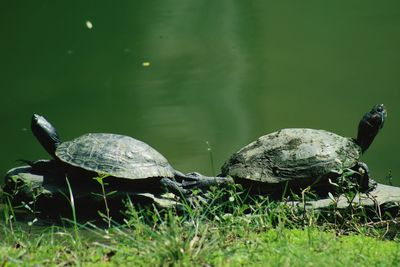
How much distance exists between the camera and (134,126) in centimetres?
828

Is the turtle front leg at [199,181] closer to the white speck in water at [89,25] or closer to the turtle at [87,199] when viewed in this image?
the turtle at [87,199]

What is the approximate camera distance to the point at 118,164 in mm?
5051

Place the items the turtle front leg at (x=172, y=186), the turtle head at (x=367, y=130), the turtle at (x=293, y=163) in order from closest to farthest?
the turtle at (x=293, y=163)
the turtle front leg at (x=172, y=186)
the turtle head at (x=367, y=130)

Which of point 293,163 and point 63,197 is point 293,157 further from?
point 63,197

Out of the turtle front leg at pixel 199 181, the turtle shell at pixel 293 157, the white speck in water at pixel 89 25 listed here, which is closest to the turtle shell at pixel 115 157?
the turtle front leg at pixel 199 181

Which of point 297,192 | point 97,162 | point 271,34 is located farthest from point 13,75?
point 297,192

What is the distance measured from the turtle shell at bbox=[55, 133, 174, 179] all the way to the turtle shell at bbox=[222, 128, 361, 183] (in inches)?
23.8

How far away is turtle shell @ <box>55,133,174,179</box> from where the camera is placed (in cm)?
502

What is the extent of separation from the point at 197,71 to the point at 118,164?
19.5ft

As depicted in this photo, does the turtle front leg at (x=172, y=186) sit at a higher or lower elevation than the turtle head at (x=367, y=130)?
lower

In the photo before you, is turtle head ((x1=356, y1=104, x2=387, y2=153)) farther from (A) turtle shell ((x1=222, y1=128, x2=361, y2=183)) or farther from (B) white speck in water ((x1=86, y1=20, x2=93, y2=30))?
(B) white speck in water ((x1=86, y1=20, x2=93, y2=30))

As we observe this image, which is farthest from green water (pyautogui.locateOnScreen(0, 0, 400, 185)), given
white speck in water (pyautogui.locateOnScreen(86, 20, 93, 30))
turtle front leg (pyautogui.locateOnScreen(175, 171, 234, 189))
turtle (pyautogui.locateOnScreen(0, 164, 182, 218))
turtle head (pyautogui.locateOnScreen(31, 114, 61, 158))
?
turtle (pyautogui.locateOnScreen(0, 164, 182, 218))

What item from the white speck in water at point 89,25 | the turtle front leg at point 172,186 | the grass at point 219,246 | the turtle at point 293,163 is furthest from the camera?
the white speck in water at point 89,25

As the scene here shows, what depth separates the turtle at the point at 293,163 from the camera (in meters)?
4.88
